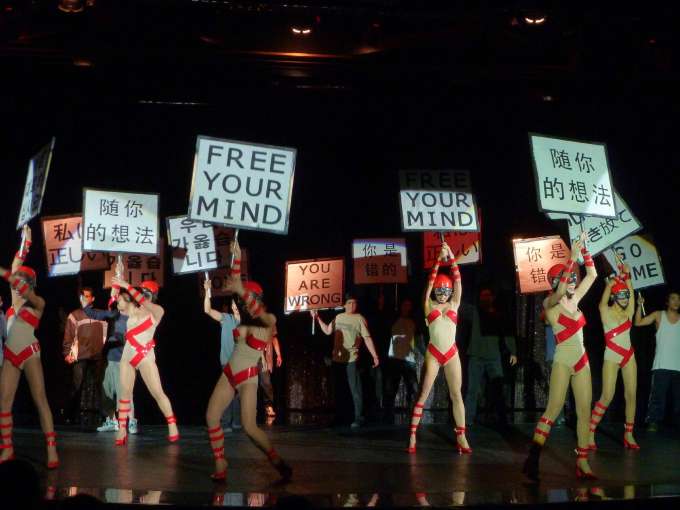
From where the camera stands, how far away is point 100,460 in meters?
10.3

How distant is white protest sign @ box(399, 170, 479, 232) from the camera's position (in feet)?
45.5

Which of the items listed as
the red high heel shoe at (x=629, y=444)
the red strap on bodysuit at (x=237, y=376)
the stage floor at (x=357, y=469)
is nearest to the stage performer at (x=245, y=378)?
the red strap on bodysuit at (x=237, y=376)

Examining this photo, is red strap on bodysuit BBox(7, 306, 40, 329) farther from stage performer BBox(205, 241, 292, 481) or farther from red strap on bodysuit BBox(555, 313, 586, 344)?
red strap on bodysuit BBox(555, 313, 586, 344)

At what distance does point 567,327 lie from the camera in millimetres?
9422

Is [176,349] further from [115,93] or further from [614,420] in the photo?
[614,420]

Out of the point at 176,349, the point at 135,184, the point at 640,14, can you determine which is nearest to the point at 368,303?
the point at 176,349

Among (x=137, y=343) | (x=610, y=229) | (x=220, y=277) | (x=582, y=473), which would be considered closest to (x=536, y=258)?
(x=610, y=229)

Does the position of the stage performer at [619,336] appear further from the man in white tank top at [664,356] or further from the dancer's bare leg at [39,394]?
the dancer's bare leg at [39,394]

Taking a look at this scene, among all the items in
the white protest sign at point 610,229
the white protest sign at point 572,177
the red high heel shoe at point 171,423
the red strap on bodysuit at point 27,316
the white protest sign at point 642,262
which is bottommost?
the red high heel shoe at point 171,423

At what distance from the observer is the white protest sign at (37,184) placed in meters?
11.7

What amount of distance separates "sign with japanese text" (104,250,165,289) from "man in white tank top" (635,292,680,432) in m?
8.15

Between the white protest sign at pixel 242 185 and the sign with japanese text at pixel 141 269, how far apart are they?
5977mm

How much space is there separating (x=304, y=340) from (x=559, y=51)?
7.43 m

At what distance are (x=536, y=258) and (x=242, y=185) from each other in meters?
6.66
